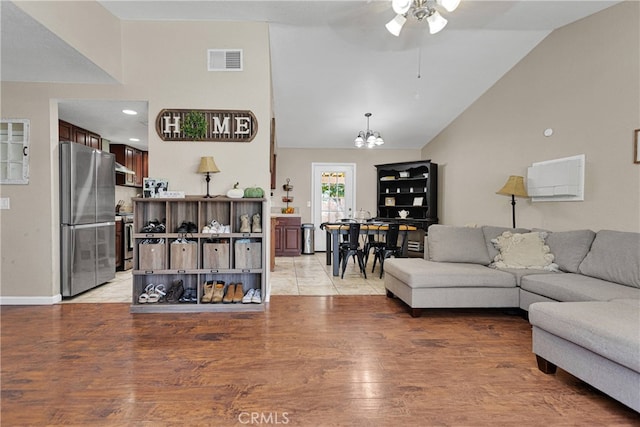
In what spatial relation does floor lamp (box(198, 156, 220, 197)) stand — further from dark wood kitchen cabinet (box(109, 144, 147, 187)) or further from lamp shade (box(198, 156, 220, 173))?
dark wood kitchen cabinet (box(109, 144, 147, 187))

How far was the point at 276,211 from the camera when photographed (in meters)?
7.41

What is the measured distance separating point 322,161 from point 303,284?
3.77m

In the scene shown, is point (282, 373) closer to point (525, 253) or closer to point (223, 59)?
point (525, 253)

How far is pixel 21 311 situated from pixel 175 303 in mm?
1491

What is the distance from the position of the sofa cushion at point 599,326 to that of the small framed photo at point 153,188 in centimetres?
330

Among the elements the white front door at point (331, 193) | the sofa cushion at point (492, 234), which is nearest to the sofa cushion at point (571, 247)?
the sofa cushion at point (492, 234)

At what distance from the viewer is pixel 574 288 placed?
8.59ft

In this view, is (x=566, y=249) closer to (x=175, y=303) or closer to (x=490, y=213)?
(x=490, y=213)

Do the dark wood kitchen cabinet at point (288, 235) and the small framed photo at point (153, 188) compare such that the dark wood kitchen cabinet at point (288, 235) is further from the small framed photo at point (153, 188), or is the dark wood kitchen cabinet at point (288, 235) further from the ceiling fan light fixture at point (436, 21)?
the ceiling fan light fixture at point (436, 21)

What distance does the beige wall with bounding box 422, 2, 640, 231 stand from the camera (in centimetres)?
303

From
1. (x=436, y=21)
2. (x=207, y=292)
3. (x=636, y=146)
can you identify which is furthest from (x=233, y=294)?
(x=636, y=146)

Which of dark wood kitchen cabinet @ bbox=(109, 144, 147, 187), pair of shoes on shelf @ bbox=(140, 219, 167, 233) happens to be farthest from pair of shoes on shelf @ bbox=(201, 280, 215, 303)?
dark wood kitchen cabinet @ bbox=(109, 144, 147, 187)

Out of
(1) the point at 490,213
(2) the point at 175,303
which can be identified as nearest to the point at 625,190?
(1) the point at 490,213

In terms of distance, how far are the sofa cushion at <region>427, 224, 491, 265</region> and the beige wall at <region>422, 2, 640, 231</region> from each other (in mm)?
923
